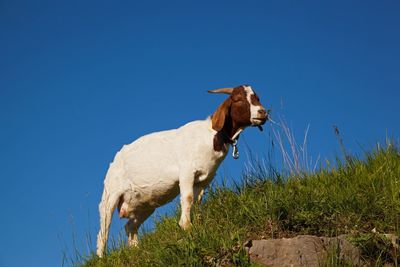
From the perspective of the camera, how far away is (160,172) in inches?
336

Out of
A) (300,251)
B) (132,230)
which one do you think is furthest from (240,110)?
(132,230)

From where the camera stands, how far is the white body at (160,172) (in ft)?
26.7

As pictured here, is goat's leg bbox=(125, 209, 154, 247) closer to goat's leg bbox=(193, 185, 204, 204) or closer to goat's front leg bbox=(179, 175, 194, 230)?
goat's leg bbox=(193, 185, 204, 204)

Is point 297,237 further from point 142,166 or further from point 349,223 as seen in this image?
point 142,166

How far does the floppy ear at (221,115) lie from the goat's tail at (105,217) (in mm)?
2057

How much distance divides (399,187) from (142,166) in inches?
140

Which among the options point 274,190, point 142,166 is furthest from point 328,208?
point 142,166

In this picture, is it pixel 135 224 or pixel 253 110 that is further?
pixel 135 224

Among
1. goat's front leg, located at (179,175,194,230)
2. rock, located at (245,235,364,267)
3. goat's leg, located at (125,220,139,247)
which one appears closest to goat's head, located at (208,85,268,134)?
goat's front leg, located at (179,175,194,230)

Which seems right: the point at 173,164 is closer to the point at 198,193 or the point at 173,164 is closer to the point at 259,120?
the point at 198,193

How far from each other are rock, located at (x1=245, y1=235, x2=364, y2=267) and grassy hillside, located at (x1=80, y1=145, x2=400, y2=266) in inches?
5.5

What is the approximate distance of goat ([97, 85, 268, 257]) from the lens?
8.08 metres

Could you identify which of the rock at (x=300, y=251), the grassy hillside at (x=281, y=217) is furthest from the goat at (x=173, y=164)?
the rock at (x=300, y=251)

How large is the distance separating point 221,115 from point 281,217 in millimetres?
1618
